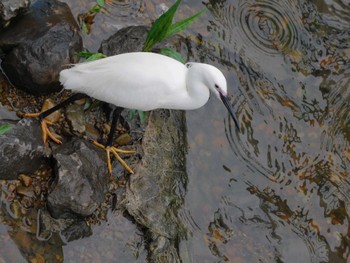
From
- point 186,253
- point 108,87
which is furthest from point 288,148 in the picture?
point 108,87

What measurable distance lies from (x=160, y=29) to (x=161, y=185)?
3.69 feet

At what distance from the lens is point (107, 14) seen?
4656mm

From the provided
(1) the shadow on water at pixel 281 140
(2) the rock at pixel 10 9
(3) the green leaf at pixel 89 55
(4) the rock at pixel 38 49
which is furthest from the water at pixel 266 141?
(2) the rock at pixel 10 9

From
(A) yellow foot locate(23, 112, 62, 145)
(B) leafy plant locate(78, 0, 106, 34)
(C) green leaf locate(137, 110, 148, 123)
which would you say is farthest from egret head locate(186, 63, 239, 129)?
(B) leafy plant locate(78, 0, 106, 34)

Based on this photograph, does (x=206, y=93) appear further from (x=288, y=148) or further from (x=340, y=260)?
(x=340, y=260)

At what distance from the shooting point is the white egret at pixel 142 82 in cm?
368

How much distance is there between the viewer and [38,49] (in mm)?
3879

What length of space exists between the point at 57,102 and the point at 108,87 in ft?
1.87

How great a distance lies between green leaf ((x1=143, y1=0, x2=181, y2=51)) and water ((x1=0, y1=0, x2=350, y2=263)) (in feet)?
1.34

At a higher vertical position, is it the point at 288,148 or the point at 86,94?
the point at 86,94

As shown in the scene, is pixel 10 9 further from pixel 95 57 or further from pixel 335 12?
pixel 335 12

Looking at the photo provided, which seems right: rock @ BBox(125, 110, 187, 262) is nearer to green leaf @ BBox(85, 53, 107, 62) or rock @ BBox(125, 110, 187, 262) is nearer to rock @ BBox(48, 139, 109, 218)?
rock @ BBox(48, 139, 109, 218)

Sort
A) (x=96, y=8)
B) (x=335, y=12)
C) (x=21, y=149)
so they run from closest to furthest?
1. (x=21, y=149)
2. (x=96, y=8)
3. (x=335, y=12)

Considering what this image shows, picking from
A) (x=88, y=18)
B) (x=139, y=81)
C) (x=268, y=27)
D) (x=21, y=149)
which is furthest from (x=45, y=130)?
(x=268, y=27)
